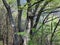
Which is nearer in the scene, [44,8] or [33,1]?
[33,1]

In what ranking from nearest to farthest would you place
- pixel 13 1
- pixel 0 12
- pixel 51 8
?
pixel 51 8
pixel 13 1
pixel 0 12

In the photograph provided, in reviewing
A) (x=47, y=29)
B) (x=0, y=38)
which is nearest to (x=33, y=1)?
(x=47, y=29)

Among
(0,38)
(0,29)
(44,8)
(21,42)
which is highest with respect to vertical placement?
(44,8)

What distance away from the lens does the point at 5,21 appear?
1962 cm

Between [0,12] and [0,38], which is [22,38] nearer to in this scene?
[0,12]

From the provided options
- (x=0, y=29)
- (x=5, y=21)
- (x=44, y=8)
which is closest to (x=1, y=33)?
(x=0, y=29)

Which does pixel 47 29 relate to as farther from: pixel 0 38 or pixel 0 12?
pixel 0 38

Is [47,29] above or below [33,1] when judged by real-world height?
below

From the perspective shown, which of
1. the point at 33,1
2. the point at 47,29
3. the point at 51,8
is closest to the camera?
the point at 33,1

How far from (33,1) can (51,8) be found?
0.97 m

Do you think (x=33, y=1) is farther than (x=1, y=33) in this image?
No

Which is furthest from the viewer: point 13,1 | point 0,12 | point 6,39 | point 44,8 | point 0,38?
point 0,38

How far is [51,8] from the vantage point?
306 inches

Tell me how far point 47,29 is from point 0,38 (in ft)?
43.4
